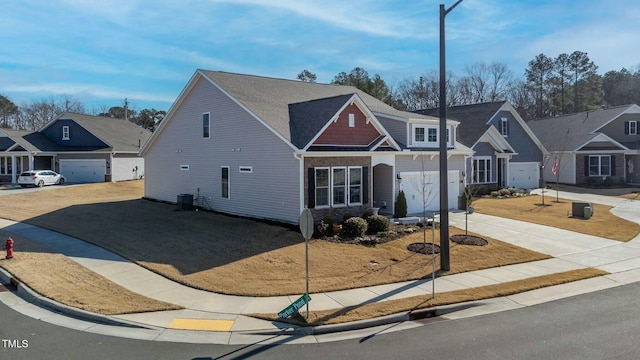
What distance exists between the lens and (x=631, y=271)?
556 inches

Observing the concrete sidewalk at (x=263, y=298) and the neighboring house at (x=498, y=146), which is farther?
the neighboring house at (x=498, y=146)

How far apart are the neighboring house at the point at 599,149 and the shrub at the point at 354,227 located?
30502 millimetres

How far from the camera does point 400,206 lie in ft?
73.9

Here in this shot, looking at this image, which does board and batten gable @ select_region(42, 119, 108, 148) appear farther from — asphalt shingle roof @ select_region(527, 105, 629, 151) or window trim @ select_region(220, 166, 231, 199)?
asphalt shingle roof @ select_region(527, 105, 629, 151)

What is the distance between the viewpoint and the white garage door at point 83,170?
141 ft

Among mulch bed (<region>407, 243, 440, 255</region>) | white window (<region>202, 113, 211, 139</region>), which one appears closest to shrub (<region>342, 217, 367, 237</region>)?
mulch bed (<region>407, 243, 440, 255</region>)

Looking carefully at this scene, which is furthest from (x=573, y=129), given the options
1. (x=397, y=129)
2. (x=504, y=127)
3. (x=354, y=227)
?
(x=354, y=227)

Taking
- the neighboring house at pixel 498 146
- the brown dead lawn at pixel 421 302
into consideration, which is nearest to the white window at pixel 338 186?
the brown dead lawn at pixel 421 302

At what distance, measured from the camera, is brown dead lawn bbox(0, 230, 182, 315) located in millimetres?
10336

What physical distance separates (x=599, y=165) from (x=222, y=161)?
36606mm

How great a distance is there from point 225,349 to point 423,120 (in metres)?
19.9

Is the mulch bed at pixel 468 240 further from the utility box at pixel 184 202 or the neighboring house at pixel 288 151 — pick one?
the utility box at pixel 184 202

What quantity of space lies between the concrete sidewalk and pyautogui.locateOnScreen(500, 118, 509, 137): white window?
21723mm

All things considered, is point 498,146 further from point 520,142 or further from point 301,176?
point 301,176
